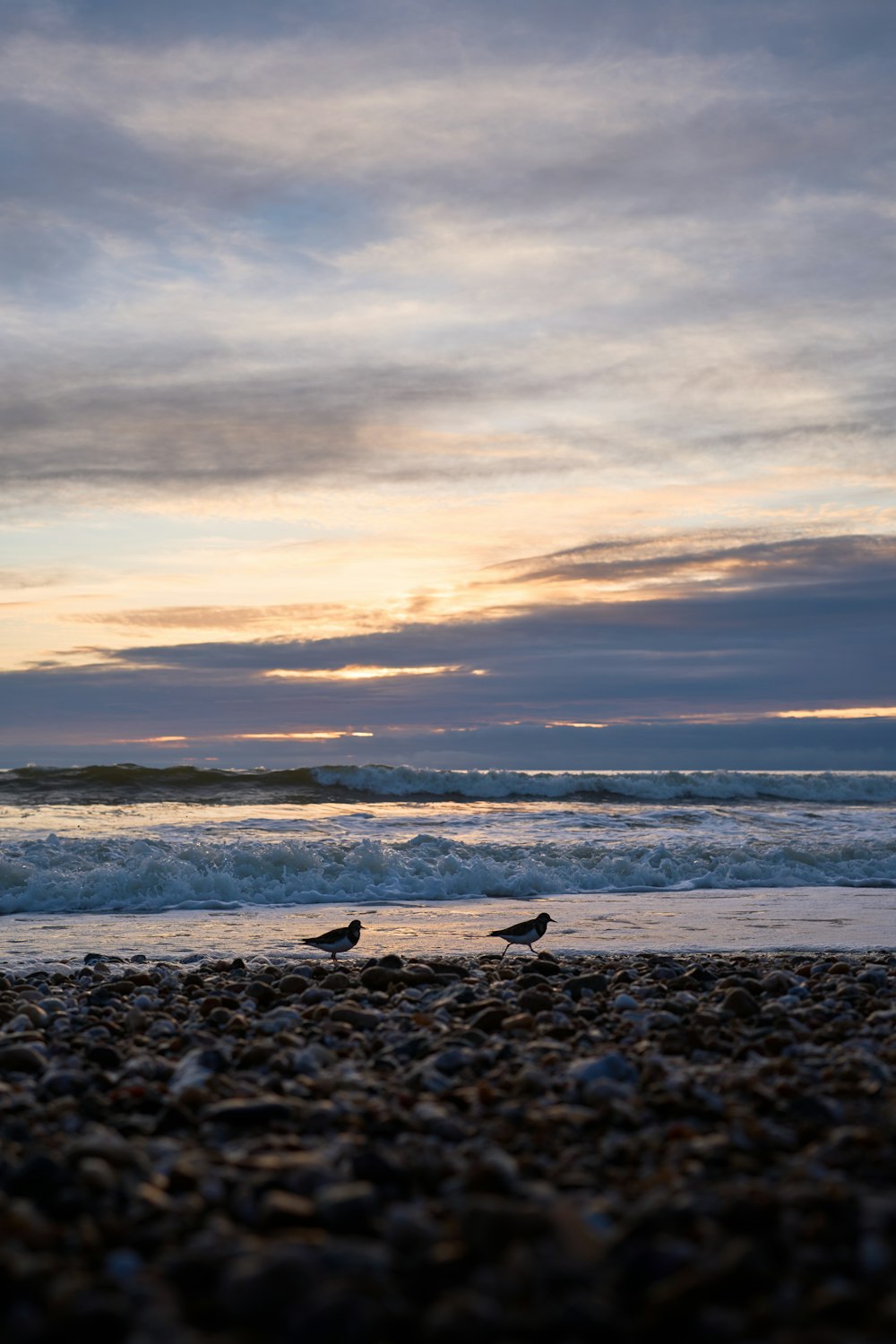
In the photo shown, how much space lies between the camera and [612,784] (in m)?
38.0

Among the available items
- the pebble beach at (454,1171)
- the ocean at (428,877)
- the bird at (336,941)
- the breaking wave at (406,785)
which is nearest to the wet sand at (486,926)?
the ocean at (428,877)

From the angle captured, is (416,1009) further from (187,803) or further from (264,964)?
(187,803)

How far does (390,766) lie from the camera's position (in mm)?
37625

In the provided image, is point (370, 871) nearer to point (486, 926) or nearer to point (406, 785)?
point (486, 926)

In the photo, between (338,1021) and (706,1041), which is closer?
(706,1041)

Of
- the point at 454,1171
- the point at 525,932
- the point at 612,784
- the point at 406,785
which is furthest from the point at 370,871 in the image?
the point at 612,784

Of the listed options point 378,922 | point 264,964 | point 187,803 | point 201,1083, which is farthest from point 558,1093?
point 187,803

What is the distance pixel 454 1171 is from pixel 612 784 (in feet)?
115

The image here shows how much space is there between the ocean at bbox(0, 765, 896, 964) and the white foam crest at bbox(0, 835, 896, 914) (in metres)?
0.03

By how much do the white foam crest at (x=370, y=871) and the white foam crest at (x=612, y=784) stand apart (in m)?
17.2

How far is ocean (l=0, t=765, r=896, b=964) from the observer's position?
11773 millimetres

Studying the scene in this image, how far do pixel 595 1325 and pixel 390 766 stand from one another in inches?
1389

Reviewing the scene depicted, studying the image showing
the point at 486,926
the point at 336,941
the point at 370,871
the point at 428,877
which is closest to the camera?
the point at 336,941

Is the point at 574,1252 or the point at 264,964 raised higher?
the point at 574,1252
